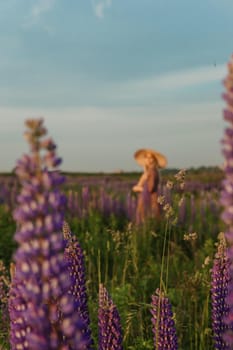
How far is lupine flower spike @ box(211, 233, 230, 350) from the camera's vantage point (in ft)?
12.4

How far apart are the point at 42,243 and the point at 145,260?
28.4ft

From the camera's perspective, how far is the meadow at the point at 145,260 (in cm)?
539

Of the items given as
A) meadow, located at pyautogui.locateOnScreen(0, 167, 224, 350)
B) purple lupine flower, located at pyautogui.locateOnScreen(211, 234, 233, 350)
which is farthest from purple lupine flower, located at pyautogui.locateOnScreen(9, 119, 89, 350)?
purple lupine flower, located at pyautogui.locateOnScreen(211, 234, 233, 350)

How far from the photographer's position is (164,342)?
353 cm

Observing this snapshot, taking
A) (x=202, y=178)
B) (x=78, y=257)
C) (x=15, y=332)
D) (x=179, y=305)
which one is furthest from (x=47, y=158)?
(x=202, y=178)

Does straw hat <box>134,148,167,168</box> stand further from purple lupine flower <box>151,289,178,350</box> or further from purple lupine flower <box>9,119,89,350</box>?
purple lupine flower <box>9,119,89,350</box>

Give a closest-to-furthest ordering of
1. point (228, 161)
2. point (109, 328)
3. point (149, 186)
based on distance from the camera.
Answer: point (228, 161) → point (109, 328) → point (149, 186)

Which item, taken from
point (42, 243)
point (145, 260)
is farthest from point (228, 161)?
point (145, 260)

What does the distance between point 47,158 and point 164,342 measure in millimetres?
2152

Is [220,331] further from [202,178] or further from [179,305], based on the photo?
[202,178]

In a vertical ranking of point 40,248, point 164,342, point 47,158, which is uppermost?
point 47,158

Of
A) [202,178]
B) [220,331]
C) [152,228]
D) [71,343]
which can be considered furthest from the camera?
[202,178]

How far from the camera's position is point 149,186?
1486cm

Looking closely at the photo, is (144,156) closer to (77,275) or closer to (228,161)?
(77,275)
